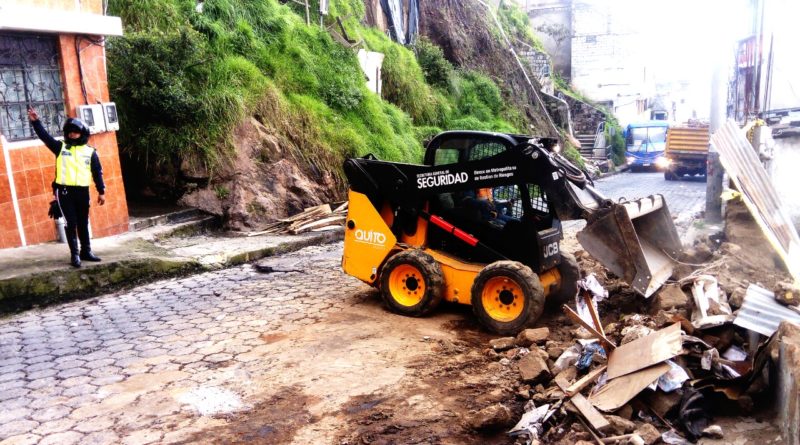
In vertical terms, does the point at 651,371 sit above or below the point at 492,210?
below

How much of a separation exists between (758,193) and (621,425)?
594 centimetres

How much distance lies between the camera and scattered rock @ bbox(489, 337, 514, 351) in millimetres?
5760

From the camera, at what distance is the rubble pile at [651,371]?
13.8ft

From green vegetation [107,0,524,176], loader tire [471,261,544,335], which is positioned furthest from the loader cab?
green vegetation [107,0,524,176]

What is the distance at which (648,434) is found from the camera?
401cm

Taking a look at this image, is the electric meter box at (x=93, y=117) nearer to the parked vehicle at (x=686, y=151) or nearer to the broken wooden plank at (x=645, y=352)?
the broken wooden plank at (x=645, y=352)

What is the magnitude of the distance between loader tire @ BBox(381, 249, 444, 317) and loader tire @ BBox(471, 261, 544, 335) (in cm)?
45

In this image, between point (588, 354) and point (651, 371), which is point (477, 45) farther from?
point (651, 371)

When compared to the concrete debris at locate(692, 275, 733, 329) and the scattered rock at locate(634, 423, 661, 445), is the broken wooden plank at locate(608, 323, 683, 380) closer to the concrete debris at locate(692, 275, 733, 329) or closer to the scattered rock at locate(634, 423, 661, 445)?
the scattered rock at locate(634, 423, 661, 445)

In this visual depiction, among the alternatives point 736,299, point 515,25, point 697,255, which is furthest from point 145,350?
point 515,25

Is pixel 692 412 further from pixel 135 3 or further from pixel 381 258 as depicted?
pixel 135 3

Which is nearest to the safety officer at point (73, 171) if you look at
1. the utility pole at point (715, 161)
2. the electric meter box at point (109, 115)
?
the electric meter box at point (109, 115)

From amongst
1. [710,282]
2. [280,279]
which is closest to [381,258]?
[280,279]

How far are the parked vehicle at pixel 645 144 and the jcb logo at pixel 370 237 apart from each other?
25769 mm
